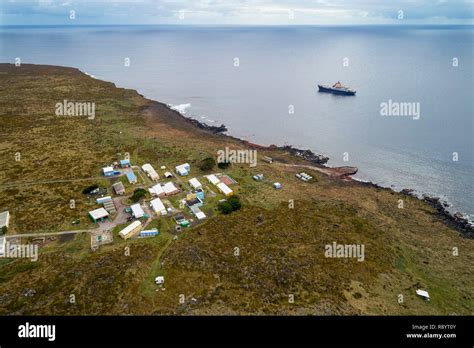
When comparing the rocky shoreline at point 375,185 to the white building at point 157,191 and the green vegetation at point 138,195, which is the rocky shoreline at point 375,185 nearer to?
the white building at point 157,191

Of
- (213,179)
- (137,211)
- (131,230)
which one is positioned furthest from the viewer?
(213,179)

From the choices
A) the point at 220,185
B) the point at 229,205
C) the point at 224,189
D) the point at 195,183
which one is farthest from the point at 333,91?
the point at 229,205

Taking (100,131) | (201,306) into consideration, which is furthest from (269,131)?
(201,306)

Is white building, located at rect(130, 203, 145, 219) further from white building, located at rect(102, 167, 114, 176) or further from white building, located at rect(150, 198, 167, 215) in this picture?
white building, located at rect(102, 167, 114, 176)

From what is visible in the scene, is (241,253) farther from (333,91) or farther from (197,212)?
(333,91)

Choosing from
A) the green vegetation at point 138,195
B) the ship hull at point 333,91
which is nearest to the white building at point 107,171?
the green vegetation at point 138,195

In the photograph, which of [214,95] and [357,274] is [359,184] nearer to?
[357,274]
